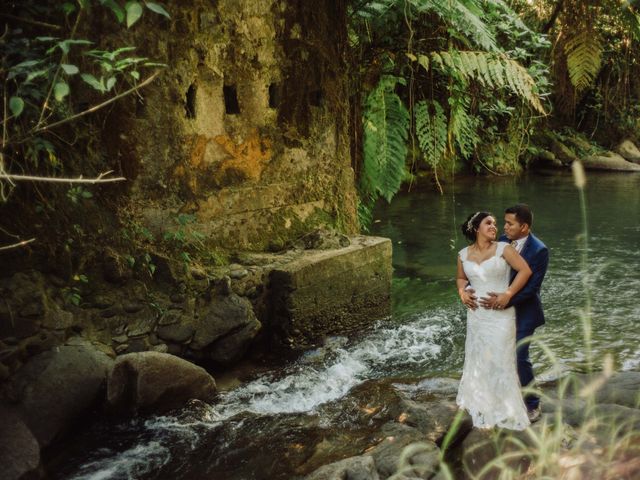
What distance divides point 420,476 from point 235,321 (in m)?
2.34

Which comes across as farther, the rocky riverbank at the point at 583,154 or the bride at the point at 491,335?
the rocky riverbank at the point at 583,154

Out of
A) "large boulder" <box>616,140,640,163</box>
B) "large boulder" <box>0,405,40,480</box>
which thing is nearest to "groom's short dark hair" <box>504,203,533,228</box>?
"large boulder" <box>0,405,40,480</box>

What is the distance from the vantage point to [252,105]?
19.8 ft

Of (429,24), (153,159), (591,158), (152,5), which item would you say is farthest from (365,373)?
(591,158)

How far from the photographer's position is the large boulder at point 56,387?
163 inches

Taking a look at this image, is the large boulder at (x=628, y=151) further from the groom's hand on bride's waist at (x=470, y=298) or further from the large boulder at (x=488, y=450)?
the large boulder at (x=488, y=450)

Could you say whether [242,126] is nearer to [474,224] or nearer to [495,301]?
[474,224]

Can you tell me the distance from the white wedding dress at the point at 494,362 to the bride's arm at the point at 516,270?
8 cm

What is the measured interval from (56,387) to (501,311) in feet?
10.5

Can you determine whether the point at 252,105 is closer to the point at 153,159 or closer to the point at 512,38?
the point at 153,159

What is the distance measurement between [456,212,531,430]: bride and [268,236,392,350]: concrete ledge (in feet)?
6.32

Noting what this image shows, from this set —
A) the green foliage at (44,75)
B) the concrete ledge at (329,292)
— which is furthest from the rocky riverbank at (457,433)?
the green foliage at (44,75)

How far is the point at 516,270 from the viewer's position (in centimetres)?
414

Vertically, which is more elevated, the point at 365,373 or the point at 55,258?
the point at 55,258
